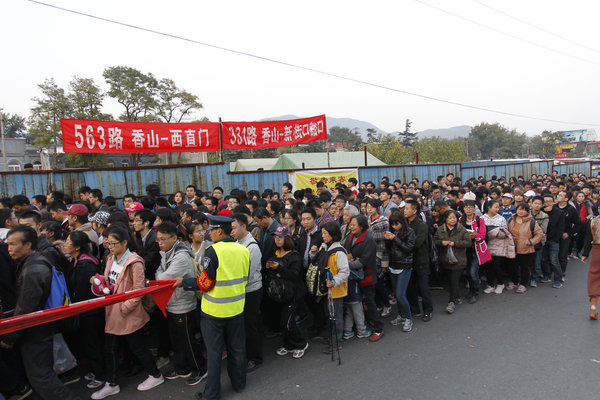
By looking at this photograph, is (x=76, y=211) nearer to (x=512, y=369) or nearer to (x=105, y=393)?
(x=105, y=393)

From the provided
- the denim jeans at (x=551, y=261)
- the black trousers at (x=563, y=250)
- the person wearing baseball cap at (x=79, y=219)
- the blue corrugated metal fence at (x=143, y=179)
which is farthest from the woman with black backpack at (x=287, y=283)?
the blue corrugated metal fence at (x=143, y=179)

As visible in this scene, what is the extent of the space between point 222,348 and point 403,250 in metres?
2.68

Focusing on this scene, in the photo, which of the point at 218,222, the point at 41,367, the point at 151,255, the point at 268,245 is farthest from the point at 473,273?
the point at 41,367

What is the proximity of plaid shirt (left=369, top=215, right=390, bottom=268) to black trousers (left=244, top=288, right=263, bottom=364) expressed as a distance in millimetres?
1939

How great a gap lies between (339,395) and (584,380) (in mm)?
2487

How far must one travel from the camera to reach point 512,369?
3689mm

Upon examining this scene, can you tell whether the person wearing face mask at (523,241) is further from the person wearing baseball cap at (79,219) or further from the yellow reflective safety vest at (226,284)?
the person wearing baseball cap at (79,219)

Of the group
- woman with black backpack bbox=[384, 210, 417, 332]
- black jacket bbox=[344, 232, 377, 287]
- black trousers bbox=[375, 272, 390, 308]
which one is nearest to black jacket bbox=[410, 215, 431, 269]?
woman with black backpack bbox=[384, 210, 417, 332]

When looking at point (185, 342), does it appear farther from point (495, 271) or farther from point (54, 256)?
point (495, 271)

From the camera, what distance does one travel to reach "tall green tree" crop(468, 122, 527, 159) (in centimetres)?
7244

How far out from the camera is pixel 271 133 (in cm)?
1209

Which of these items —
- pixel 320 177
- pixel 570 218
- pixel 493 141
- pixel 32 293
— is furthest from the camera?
pixel 493 141

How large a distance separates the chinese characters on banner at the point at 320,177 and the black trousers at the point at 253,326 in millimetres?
8040

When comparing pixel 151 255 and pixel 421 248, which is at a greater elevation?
pixel 151 255
